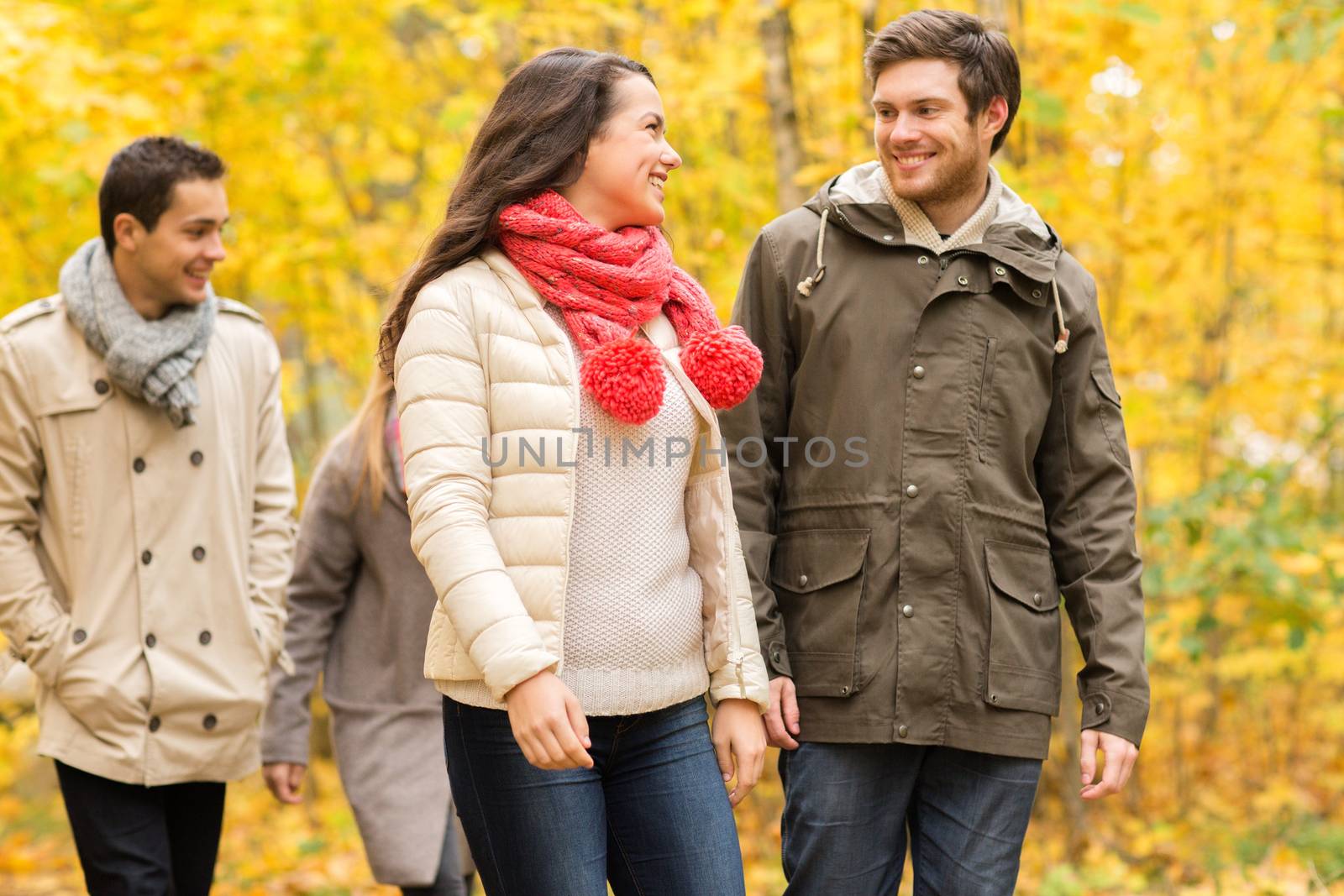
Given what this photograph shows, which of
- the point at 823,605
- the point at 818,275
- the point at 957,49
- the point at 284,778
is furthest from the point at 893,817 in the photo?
the point at 284,778

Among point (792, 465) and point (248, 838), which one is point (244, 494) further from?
point (248, 838)

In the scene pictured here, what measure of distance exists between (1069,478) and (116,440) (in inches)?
90.2

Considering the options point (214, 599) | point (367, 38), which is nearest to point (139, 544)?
point (214, 599)

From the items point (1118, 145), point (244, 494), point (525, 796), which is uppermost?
point (1118, 145)

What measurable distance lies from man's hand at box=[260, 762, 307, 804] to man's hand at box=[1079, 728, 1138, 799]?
6.87 ft

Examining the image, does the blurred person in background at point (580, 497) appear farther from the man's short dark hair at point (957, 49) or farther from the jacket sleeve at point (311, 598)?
the jacket sleeve at point (311, 598)

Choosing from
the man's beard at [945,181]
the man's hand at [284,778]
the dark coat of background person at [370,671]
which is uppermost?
the man's beard at [945,181]

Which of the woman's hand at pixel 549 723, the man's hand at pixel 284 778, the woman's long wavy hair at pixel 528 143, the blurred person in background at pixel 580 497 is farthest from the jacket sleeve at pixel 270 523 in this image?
the woman's hand at pixel 549 723

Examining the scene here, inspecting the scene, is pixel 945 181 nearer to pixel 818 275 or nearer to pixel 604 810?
pixel 818 275

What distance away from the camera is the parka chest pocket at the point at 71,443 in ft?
10.8

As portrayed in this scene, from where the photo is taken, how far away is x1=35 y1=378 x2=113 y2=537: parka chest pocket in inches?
129

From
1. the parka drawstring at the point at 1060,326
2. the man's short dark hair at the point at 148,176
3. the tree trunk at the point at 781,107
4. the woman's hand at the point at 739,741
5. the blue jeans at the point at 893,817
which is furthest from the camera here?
the tree trunk at the point at 781,107

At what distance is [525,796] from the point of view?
227 centimetres

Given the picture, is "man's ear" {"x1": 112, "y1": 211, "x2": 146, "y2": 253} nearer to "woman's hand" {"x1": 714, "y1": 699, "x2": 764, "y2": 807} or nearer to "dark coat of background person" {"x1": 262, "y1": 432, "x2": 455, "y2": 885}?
"dark coat of background person" {"x1": 262, "y1": 432, "x2": 455, "y2": 885}
